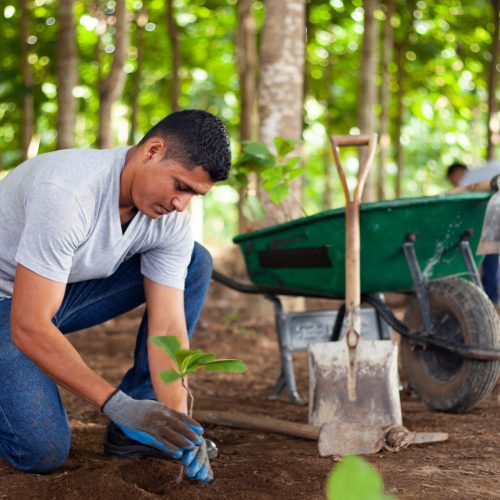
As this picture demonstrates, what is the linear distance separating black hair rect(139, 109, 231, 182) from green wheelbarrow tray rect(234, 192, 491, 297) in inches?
45.1

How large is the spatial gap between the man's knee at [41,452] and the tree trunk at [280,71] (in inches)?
128

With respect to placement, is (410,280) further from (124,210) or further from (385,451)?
(124,210)

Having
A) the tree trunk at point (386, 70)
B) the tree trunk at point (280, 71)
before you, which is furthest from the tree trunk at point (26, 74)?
the tree trunk at point (386, 70)

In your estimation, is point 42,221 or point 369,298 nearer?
point 42,221

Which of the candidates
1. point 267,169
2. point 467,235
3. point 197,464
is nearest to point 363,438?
point 197,464

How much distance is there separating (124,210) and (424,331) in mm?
1540

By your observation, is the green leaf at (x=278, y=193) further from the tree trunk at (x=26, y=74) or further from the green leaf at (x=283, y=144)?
the tree trunk at (x=26, y=74)

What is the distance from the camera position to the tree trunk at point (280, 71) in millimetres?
5590

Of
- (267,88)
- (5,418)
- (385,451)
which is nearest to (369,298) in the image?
(385,451)

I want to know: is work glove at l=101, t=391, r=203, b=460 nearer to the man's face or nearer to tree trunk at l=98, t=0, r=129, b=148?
the man's face

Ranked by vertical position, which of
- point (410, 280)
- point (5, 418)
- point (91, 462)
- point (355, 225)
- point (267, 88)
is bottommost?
point (91, 462)

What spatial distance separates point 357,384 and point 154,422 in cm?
118

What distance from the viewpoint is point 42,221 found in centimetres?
225

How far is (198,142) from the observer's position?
2.29 metres
